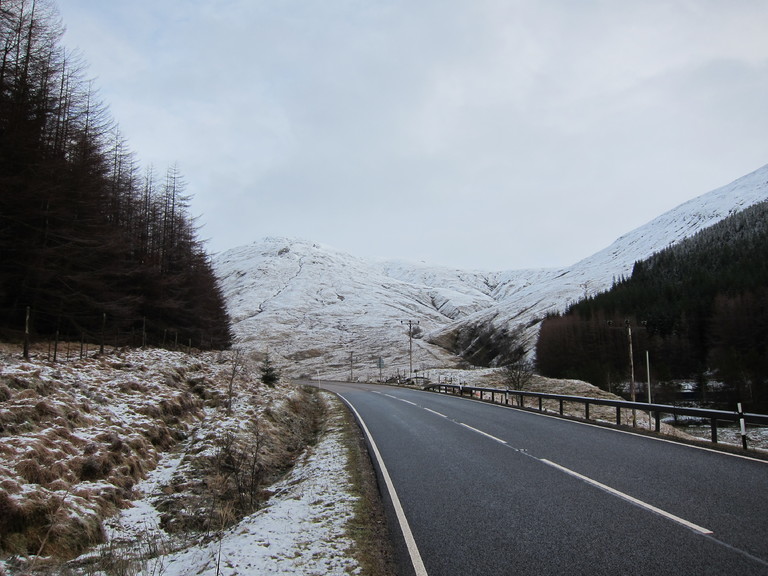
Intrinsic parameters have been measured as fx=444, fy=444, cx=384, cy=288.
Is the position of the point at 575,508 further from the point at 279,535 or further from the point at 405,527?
Result: the point at 279,535

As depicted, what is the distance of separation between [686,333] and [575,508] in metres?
102

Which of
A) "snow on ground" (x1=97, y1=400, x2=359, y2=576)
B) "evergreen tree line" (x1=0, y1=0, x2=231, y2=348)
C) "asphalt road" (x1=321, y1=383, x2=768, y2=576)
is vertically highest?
"evergreen tree line" (x1=0, y1=0, x2=231, y2=348)

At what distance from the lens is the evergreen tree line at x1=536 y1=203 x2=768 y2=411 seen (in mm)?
71312

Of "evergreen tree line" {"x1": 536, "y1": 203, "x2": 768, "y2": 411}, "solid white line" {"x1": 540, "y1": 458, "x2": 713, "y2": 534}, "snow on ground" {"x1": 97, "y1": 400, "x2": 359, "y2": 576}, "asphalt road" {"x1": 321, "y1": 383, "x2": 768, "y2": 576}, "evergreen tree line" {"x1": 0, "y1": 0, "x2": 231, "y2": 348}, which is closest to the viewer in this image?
"asphalt road" {"x1": 321, "y1": 383, "x2": 768, "y2": 576}

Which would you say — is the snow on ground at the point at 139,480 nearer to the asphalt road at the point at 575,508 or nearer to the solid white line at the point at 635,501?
the asphalt road at the point at 575,508

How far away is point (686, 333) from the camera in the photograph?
90062mm

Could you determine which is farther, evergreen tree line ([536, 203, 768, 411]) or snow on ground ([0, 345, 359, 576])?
evergreen tree line ([536, 203, 768, 411])

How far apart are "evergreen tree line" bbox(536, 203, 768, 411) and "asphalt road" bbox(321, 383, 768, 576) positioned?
70.6 m

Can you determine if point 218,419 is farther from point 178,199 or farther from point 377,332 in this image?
point 377,332

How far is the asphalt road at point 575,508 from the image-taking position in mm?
4645

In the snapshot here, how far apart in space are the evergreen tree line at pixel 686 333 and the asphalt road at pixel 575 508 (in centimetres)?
7058

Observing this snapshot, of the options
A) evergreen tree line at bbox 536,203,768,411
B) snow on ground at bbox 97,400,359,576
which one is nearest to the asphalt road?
snow on ground at bbox 97,400,359,576

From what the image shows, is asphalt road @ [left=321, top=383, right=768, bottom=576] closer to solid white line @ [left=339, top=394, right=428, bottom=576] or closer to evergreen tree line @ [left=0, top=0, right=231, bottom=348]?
solid white line @ [left=339, top=394, right=428, bottom=576]

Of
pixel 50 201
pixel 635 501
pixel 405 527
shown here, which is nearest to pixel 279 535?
pixel 405 527
